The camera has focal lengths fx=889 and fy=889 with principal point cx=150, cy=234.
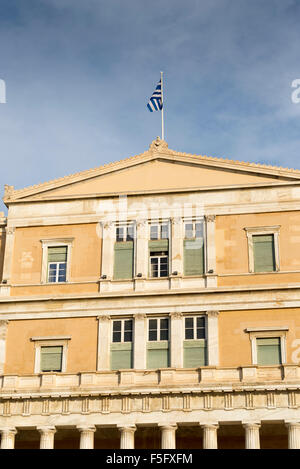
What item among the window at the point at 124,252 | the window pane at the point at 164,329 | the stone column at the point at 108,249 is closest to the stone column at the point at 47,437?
the window pane at the point at 164,329

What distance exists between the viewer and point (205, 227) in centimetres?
4241

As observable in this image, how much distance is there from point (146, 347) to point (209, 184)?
28.5ft

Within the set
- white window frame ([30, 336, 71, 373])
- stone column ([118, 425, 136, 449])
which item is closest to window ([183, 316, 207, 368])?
stone column ([118, 425, 136, 449])

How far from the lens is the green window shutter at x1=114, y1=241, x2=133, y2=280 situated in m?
42.2

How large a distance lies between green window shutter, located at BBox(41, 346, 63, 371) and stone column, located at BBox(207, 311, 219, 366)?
6.89 metres

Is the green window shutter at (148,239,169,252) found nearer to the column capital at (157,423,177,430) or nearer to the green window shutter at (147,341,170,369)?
the green window shutter at (147,341,170,369)

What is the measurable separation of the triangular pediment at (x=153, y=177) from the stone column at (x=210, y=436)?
12058mm

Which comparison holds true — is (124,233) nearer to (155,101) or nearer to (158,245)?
(158,245)

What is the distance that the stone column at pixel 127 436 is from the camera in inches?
1439

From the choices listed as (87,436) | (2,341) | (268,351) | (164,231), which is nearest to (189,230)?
(164,231)

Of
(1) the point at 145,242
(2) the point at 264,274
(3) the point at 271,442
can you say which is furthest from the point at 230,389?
(1) the point at 145,242

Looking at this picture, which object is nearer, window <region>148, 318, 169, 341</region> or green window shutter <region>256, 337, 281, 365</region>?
green window shutter <region>256, 337, 281, 365</region>

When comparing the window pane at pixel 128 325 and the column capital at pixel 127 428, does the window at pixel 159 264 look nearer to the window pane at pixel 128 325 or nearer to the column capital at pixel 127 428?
the window pane at pixel 128 325
